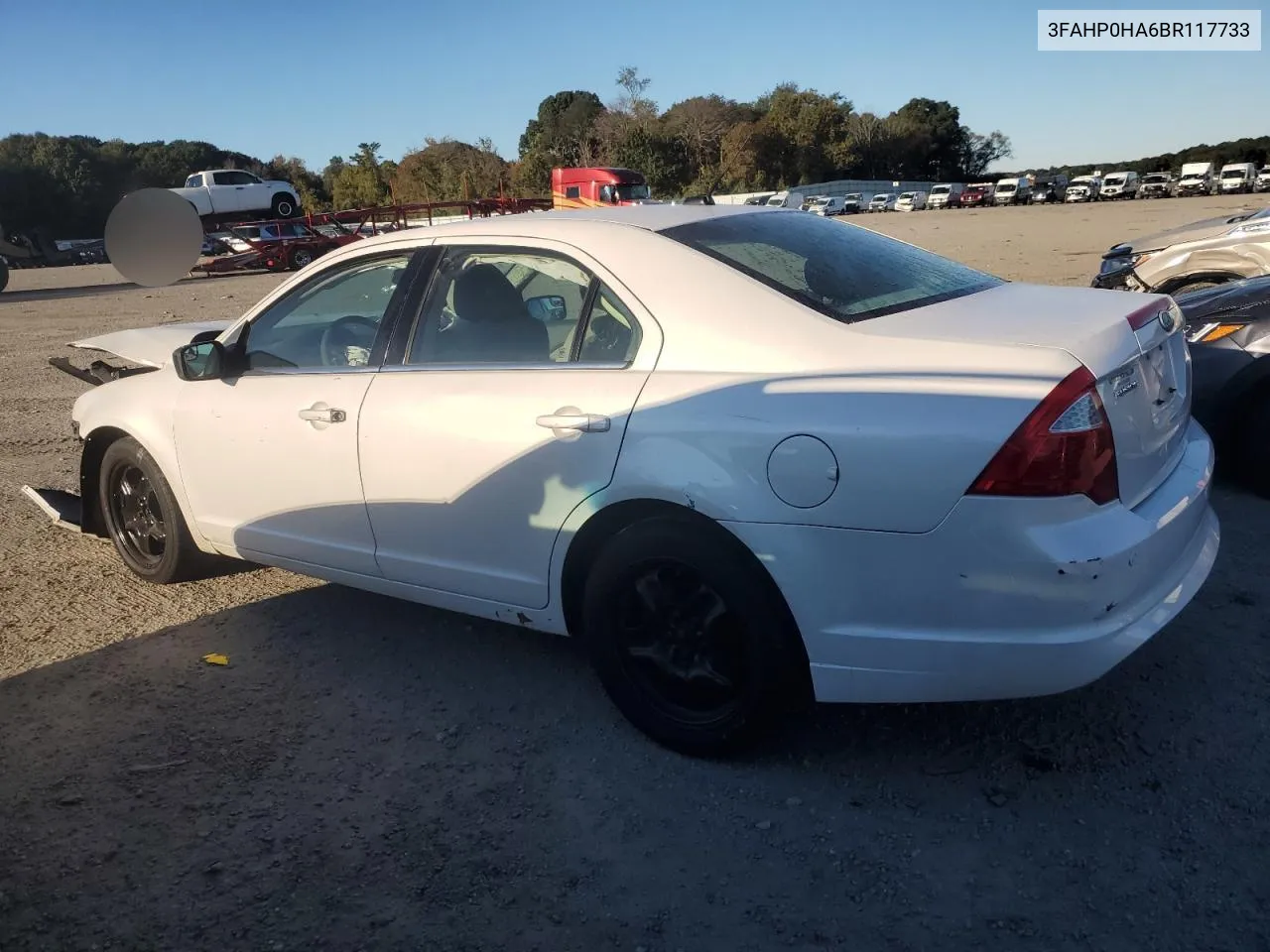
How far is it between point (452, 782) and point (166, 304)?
A: 21.1 m

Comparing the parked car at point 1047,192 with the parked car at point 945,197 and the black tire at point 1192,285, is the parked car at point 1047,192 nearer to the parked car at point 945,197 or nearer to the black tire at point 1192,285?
the parked car at point 945,197

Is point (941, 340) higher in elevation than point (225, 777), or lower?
higher

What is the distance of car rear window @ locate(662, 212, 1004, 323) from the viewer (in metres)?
2.98

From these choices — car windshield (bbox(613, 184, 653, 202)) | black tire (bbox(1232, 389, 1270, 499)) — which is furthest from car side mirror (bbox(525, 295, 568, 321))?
car windshield (bbox(613, 184, 653, 202))

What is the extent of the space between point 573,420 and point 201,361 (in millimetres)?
1919

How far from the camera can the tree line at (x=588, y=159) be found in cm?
5897

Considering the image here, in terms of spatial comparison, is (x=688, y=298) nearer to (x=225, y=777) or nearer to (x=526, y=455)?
(x=526, y=455)

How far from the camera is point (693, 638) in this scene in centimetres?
290

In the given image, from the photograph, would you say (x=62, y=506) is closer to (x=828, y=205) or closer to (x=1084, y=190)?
(x=828, y=205)

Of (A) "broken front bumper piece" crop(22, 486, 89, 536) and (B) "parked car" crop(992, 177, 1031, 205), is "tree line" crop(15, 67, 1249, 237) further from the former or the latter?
(A) "broken front bumper piece" crop(22, 486, 89, 536)

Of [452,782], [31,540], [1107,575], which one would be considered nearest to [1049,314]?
[1107,575]

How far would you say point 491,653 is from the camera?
12.6 ft

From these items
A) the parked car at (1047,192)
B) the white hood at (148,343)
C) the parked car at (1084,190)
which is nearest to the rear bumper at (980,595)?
the white hood at (148,343)

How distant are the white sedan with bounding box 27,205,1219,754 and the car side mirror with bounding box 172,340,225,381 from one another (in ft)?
0.06
